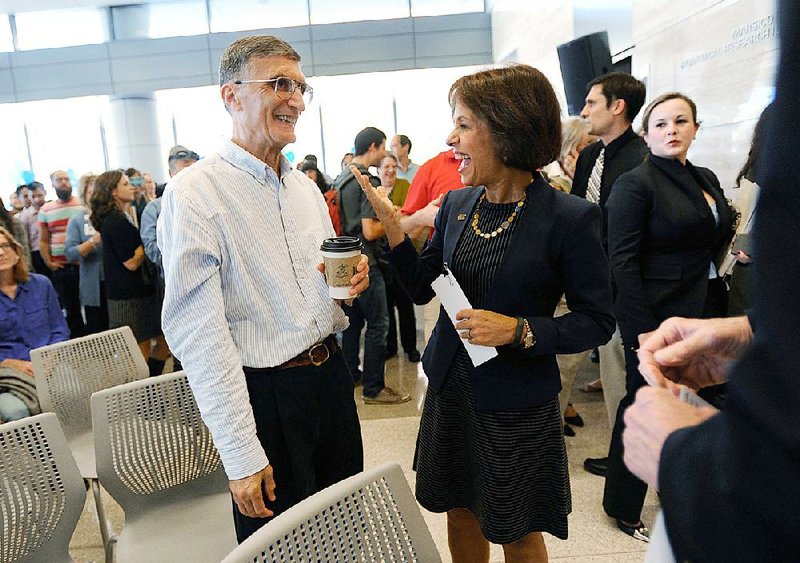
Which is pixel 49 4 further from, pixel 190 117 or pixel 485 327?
Answer: pixel 485 327

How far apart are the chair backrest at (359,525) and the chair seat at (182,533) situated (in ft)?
2.96

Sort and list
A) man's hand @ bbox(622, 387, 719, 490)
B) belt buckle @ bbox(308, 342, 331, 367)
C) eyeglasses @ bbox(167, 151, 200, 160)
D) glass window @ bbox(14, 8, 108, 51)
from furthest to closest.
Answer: glass window @ bbox(14, 8, 108, 51), eyeglasses @ bbox(167, 151, 200, 160), belt buckle @ bbox(308, 342, 331, 367), man's hand @ bbox(622, 387, 719, 490)

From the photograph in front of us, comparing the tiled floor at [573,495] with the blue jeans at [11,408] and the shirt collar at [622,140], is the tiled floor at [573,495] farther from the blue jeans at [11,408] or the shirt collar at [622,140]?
the shirt collar at [622,140]

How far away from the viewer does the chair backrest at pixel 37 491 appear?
1.55 metres

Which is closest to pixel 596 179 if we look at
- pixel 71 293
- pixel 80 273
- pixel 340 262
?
pixel 340 262

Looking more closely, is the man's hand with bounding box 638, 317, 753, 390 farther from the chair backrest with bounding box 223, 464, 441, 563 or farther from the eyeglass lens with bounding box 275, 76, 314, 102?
the eyeglass lens with bounding box 275, 76, 314, 102

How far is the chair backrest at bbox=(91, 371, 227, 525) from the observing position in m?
1.84

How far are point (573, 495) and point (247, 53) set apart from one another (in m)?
2.45

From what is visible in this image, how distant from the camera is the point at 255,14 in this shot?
11555 millimetres

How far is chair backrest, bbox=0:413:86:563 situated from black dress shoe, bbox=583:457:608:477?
237 cm

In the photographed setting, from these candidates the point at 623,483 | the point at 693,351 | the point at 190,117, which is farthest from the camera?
the point at 190,117

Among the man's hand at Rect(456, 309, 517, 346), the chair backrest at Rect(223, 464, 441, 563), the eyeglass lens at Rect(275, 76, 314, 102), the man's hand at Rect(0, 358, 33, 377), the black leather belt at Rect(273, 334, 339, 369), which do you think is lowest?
the man's hand at Rect(0, 358, 33, 377)

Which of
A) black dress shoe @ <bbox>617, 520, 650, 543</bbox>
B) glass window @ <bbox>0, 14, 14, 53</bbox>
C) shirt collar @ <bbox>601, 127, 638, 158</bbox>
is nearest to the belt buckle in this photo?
black dress shoe @ <bbox>617, 520, 650, 543</bbox>

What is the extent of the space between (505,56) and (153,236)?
323 inches
